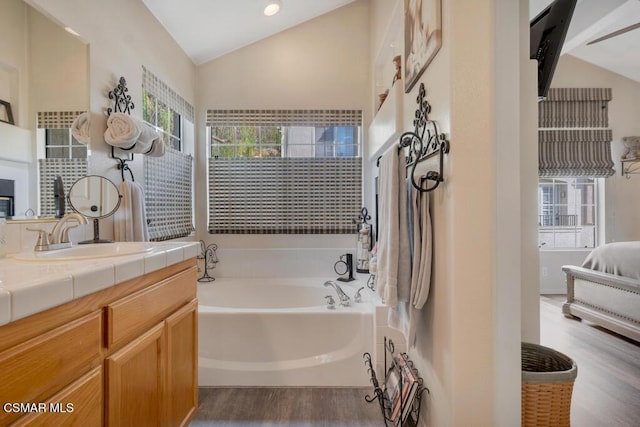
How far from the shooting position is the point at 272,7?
258 cm

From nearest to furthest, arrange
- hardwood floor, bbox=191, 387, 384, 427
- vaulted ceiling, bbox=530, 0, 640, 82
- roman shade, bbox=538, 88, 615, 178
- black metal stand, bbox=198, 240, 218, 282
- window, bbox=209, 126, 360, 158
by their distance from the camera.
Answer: hardwood floor, bbox=191, 387, 384, 427 < vaulted ceiling, bbox=530, 0, 640, 82 < black metal stand, bbox=198, 240, 218, 282 < window, bbox=209, 126, 360, 158 < roman shade, bbox=538, 88, 615, 178

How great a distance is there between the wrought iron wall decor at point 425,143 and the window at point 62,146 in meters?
1.60

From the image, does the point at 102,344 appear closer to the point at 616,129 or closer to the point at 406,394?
the point at 406,394

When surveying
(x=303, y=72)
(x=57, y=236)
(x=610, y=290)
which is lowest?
(x=610, y=290)

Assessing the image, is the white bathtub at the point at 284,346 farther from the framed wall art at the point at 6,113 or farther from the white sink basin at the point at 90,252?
the framed wall art at the point at 6,113

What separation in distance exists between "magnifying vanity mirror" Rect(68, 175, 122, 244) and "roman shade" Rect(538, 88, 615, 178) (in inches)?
189

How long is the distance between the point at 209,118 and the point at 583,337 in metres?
4.06

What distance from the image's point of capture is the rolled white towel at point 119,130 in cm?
→ 177

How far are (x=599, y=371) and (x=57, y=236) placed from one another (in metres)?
3.33

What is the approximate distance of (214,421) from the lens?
1.69 metres

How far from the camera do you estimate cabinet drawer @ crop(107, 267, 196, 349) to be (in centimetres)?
92

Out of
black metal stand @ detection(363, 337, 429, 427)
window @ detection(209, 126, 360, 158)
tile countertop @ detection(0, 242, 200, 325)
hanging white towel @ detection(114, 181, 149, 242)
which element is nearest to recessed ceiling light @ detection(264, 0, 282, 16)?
window @ detection(209, 126, 360, 158)

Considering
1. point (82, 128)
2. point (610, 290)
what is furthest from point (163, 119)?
point (610, 290)

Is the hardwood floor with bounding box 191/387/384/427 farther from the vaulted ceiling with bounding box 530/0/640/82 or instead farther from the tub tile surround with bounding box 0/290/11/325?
the vaulted ceiling with bounding box 530/0/640/82
